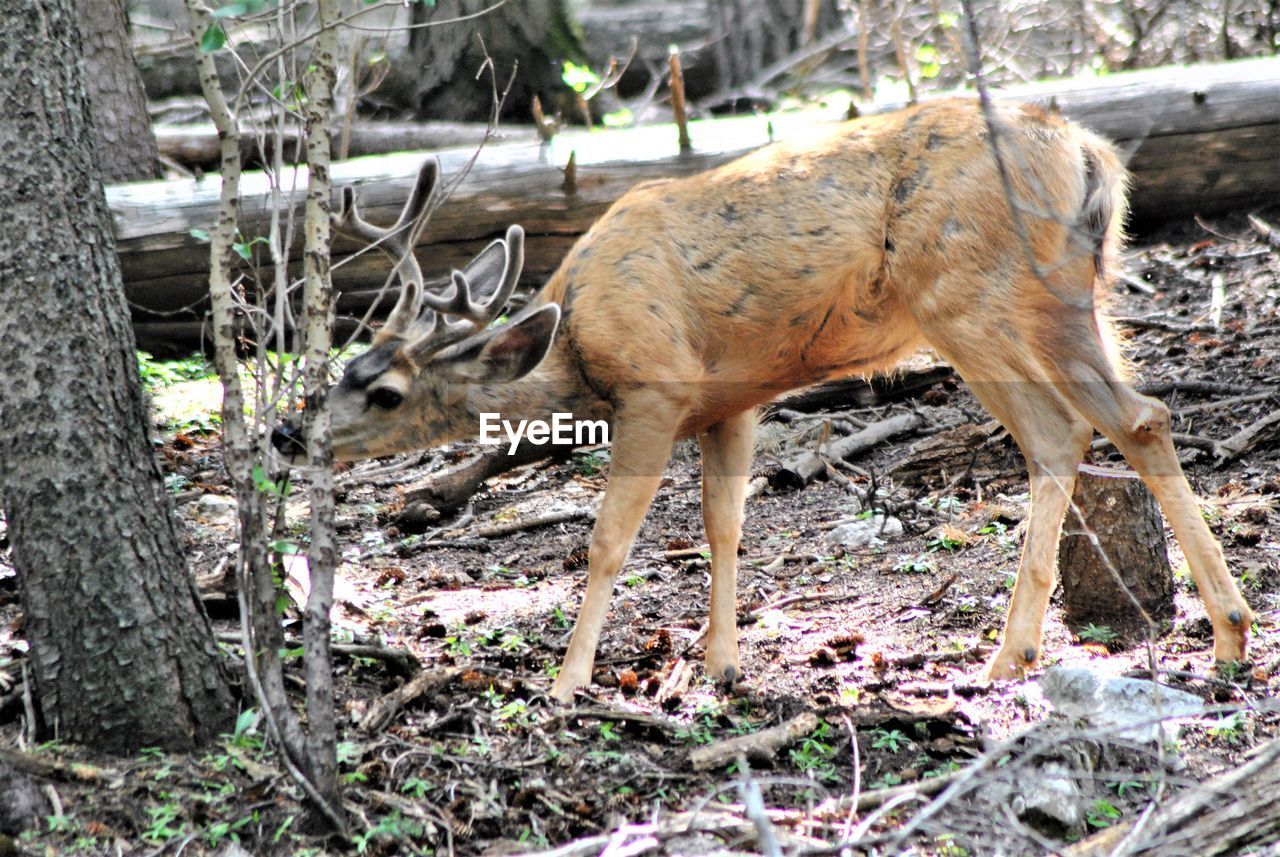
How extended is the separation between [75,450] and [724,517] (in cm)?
319

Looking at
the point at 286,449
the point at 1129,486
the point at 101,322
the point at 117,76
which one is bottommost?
the point at 1129,486

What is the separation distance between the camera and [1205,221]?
10633mm

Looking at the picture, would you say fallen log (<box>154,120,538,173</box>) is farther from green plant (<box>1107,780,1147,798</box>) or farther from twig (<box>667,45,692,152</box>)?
green plant (<box>1107,780,1147,798</box>)

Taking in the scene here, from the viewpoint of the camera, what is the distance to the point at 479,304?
246 inches

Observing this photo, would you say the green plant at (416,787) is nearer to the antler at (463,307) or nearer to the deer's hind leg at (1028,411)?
the antler at (463,307)

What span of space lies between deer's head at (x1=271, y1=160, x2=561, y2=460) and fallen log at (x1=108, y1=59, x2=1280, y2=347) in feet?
12.5

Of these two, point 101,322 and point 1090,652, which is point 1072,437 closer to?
point 1090,652

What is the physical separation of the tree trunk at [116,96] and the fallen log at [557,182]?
1.51ft

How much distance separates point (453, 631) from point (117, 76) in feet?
21.0

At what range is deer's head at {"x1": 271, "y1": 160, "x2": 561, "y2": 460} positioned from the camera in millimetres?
6051

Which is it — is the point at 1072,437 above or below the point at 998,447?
above

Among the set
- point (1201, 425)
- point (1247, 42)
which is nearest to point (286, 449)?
point (1201, 425)

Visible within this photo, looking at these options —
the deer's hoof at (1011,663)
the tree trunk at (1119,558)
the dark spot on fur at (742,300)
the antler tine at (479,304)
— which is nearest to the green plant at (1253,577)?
the tree trunk at (1119,558)

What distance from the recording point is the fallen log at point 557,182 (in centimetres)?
999
